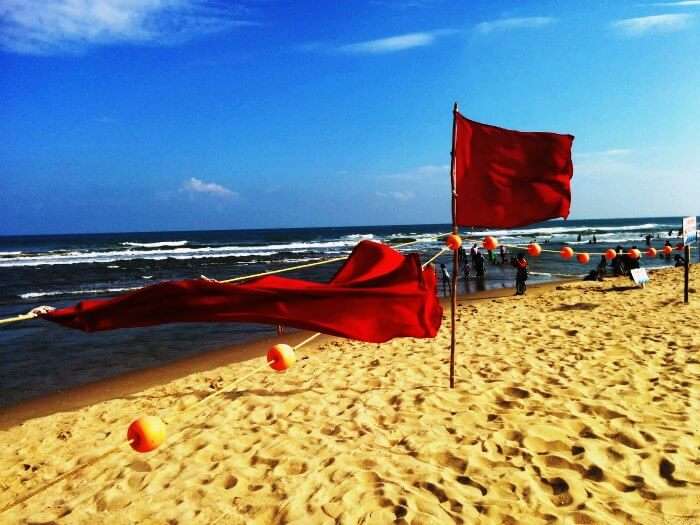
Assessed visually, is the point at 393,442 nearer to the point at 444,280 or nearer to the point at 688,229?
the point at 688,229

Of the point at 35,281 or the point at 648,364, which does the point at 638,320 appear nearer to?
the point at 648,364

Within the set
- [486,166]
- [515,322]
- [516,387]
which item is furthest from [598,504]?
[515,322]

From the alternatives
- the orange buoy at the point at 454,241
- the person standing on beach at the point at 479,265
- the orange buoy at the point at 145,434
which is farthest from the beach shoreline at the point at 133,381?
the person standing on beach at the point at 479,265

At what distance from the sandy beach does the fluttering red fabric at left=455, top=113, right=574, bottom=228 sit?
2.33m

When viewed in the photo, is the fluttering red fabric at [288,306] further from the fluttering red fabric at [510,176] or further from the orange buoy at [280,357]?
the fluttering red fabric at [510,176]

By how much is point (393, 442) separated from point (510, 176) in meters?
3.43

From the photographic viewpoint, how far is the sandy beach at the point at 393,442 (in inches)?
148

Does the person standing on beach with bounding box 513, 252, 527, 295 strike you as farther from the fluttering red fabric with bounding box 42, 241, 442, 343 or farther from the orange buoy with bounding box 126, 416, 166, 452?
the orange buoy with bounding box 126, 416, 166, 452

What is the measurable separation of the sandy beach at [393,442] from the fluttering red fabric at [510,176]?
233 centimetres

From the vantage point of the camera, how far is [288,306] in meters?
3.29

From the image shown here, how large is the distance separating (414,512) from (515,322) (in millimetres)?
8180

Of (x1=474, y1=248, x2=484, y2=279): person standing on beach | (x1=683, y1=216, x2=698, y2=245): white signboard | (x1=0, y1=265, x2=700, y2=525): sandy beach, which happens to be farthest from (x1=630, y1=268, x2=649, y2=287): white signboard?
(x1=474, y1=248, x2=484, y2=279): person standing on beach

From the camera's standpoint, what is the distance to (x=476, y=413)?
543cm

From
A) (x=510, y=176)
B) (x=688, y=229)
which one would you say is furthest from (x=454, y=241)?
(x=688, y=229)
